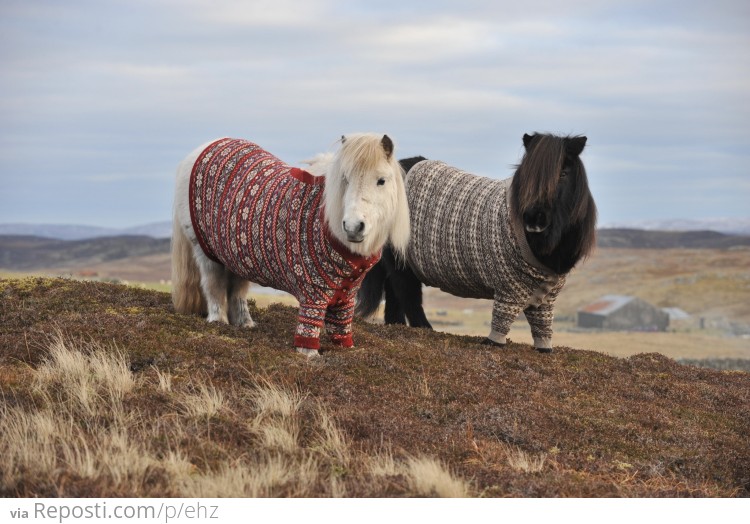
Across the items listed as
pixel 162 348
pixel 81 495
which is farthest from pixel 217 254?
pixel 81 495

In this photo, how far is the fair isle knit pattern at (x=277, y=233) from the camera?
8.11 m

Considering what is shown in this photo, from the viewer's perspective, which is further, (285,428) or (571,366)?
(571,366)

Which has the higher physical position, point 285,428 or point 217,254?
point 217,254

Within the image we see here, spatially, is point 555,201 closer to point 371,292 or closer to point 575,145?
point 575,145

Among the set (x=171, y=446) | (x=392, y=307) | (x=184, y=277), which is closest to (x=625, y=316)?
(x=392, y=307)

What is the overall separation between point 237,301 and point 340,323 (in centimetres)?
167

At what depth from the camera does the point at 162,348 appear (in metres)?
8.20

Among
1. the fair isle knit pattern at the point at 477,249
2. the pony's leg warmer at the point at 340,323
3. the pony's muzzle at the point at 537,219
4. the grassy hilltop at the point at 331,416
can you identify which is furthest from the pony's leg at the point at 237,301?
the pony's muzzle at the point at 537,219

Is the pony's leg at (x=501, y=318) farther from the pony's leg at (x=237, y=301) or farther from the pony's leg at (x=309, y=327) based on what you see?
the pony's leg at (x=237, y=301)

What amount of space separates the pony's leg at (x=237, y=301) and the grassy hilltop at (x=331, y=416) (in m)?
0.29

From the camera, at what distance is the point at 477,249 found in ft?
32.8

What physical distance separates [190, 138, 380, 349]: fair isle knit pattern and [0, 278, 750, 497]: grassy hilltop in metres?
0.48
